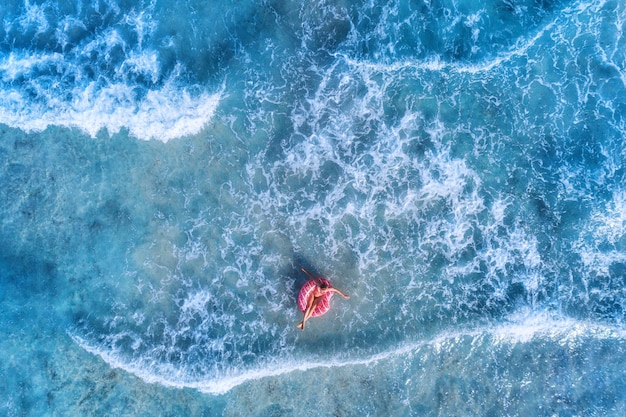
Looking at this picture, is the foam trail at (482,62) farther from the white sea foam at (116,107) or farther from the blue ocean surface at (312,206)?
the white sea foam at (116,107)

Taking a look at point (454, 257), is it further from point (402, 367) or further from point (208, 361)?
point (208, 361)

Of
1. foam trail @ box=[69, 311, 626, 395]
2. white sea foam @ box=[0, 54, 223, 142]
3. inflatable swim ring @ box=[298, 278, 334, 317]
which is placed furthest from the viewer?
white sea foam @ box=[0, 54, 223, 142]

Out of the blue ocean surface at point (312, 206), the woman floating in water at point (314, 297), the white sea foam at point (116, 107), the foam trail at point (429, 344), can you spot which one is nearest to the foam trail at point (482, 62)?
the blue ocean surface at point (312, 206)

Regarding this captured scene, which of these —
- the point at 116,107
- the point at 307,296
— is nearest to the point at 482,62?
the point at 307,296

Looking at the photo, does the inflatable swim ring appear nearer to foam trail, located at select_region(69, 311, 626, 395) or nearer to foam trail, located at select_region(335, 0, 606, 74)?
foam trail, located at select_region(69, 311, 626, 395)

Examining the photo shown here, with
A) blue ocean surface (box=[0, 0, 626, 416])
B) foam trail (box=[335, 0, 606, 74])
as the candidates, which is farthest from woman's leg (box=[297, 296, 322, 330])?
foam trail (box=[335, 0, 606, 74])
